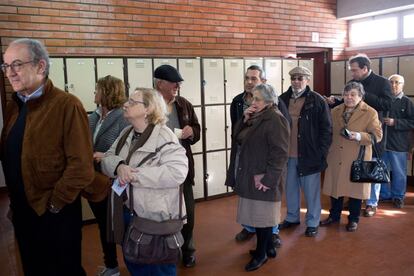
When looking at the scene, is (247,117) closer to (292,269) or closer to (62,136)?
(292,269)

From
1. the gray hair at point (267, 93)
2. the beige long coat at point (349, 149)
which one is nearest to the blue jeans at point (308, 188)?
the beige long coat at point (349, 149)

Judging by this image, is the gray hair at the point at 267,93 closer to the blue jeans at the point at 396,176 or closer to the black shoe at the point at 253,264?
the black shoe at the point at 253,264

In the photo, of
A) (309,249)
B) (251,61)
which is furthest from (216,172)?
(309,249)

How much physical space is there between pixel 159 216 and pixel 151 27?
3.76m

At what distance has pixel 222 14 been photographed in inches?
230

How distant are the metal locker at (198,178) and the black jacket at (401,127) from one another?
231cm

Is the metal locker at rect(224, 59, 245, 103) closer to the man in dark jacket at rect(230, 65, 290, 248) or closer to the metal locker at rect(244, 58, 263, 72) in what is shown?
the metal locker at rect(244, 58, 263, 72)

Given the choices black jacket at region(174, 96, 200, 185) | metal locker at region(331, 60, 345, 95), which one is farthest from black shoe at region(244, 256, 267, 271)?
metal locker at region(331, 60, 345, 95)

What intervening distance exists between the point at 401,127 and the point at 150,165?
3704 mm

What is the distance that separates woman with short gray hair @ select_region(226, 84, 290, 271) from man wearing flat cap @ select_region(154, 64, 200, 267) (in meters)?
0.40

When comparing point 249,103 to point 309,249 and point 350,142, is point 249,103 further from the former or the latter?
point 309,249

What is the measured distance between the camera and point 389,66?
19.3 feet

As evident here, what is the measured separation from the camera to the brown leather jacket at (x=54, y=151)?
1.84 m

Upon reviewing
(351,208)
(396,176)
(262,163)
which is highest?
(262,163)
